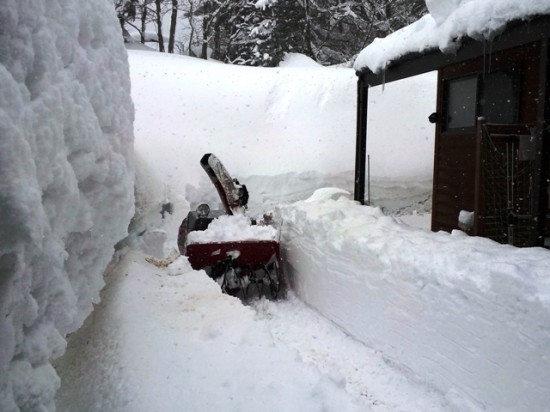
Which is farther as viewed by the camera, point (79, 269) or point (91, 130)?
point (79, 269)

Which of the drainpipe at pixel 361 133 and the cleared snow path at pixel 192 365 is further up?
the drainpipe at pixel 361 133

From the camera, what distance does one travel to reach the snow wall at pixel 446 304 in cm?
266

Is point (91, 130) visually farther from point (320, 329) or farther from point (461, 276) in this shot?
point (320, 329)

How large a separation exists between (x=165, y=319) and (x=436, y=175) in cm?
524

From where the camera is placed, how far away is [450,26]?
14.4ft

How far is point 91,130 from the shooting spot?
1794 millimetres

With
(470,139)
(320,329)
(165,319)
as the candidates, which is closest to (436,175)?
(470,139)

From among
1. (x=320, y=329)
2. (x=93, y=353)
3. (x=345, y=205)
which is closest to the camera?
(x=93, y=353)

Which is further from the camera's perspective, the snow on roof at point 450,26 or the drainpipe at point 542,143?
the snow on roof at point 450,26

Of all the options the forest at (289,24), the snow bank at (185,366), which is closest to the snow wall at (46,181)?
the snow bank at (185,366)

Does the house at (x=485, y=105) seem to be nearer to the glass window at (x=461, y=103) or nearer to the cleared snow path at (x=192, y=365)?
the glass window at (x=461, y=103)

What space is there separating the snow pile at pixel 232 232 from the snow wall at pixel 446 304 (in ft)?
3.22

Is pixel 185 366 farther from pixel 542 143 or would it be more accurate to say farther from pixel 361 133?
pixel 361 133

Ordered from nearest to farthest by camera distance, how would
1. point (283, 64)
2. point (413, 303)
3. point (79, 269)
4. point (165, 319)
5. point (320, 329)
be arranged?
point (79, 269) → point (165, 319) → point (413, 303) → point (320, 329) → point (283, 64)
